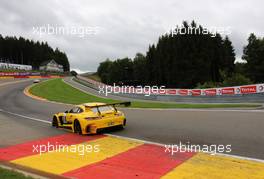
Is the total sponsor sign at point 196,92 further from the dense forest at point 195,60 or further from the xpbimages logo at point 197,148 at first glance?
the dense forest at point 195,60

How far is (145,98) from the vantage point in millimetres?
42281

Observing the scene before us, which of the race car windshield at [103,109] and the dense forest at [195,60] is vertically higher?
the dense forest at [195,60]

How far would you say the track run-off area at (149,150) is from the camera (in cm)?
726

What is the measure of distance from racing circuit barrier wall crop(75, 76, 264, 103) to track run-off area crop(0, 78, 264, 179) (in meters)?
16.5

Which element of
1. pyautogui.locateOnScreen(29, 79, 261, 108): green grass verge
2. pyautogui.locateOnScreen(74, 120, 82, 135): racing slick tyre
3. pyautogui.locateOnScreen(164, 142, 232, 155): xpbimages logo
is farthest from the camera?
pyautogui.locateOnScreen(29, 79, 261, 108): green grass verge

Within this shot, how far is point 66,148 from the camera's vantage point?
10.2 meters

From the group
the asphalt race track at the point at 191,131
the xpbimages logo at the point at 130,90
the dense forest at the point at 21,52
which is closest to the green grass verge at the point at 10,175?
the asphalt race track at the point at 191,131

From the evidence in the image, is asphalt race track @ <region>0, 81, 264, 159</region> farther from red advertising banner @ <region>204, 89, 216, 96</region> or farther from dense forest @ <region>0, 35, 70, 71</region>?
dense forest @ <region>0, 35, 70, 71</region>

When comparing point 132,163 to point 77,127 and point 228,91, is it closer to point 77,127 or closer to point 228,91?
point 77,127

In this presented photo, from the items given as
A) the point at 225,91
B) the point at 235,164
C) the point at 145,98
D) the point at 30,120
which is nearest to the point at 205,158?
the point at 235,164

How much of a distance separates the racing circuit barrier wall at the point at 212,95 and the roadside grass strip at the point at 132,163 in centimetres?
2228

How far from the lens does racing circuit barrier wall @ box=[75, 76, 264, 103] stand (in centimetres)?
2983

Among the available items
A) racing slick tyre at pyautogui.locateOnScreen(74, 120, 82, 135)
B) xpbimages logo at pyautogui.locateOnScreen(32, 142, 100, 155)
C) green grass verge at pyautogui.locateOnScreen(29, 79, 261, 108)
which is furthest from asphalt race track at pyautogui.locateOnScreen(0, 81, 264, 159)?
green grass verge at pyautogui.locateOnScreen(29, 79, 261, 108)

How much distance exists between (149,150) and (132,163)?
1.38 metres
